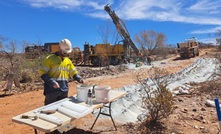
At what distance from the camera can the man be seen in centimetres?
390

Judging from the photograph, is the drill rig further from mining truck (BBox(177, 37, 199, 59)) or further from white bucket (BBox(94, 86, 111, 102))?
white bucket (BBox(94, 86, 111, 102))

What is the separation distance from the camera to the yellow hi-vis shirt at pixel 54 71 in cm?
390

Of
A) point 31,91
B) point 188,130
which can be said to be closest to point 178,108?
point 188,130

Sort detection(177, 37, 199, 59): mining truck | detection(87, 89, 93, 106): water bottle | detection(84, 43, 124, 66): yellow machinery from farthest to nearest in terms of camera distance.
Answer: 1. detection(177, 37, 199, 59): mining truck
2. detection(84, 43, 124, 66): yellow machinery
3. detection(87, 89, 93, 106): water bottle

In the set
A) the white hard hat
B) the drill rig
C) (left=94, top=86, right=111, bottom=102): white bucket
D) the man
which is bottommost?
(left=94, top=86, right=111, bottom=102): white bucket

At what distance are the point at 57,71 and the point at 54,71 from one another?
0.15 ft

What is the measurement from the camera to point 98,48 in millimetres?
22922

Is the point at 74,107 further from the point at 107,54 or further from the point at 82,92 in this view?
the point at 107,54

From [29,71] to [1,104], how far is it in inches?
209

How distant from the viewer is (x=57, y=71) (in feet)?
13.2

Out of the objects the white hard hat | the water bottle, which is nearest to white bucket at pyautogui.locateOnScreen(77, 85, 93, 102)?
the water bottle

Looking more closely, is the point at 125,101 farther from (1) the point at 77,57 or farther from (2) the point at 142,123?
(1) the point at 77,57

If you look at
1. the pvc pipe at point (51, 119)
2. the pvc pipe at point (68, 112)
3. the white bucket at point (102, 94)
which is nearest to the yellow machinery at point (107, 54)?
the white bucket at point (102, 94)

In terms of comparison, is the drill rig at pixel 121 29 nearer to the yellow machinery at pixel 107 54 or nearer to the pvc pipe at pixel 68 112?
the yellow machinery at pixel 107 54
